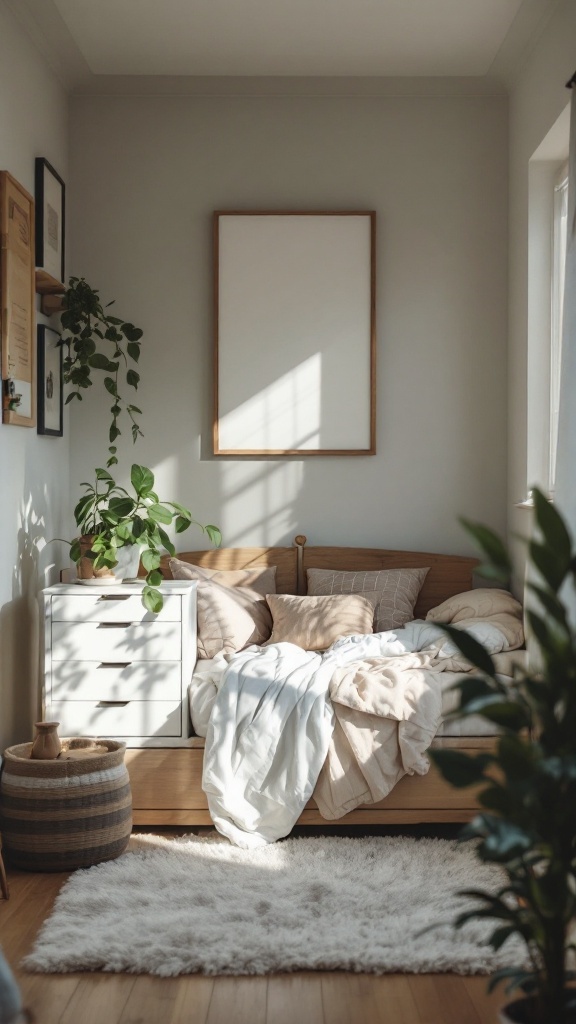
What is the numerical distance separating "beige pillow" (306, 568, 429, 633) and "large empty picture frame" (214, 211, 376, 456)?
1.82 feet

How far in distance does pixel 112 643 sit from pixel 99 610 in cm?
13

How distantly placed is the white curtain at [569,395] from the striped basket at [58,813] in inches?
64.6

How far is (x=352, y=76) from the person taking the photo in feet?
14.7

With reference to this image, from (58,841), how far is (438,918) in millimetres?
1187

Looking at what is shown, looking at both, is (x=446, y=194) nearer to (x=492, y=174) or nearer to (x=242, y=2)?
(x=492, y=174)

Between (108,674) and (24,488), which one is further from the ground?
(24,488)

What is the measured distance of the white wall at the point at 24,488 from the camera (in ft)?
11.9

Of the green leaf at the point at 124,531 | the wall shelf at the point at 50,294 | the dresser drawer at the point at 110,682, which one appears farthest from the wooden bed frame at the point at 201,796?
the wall shelf at the point at 50,294

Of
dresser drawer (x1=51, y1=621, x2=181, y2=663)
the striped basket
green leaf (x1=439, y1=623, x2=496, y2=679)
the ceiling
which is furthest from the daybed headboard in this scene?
green leaf (x1=439, y1=623, x2=496, y2=679)

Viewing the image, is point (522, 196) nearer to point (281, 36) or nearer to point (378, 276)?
point (378, 276)

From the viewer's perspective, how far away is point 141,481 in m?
3.96

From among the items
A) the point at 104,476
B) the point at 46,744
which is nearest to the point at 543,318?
the point at 104,476

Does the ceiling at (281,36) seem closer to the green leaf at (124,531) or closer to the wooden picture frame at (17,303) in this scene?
the wooden picture frame at (17,303)

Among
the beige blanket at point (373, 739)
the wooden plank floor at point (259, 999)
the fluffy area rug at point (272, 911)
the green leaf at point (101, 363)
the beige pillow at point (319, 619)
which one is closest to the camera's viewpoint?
the wooden plank floor at point (259, 999)
